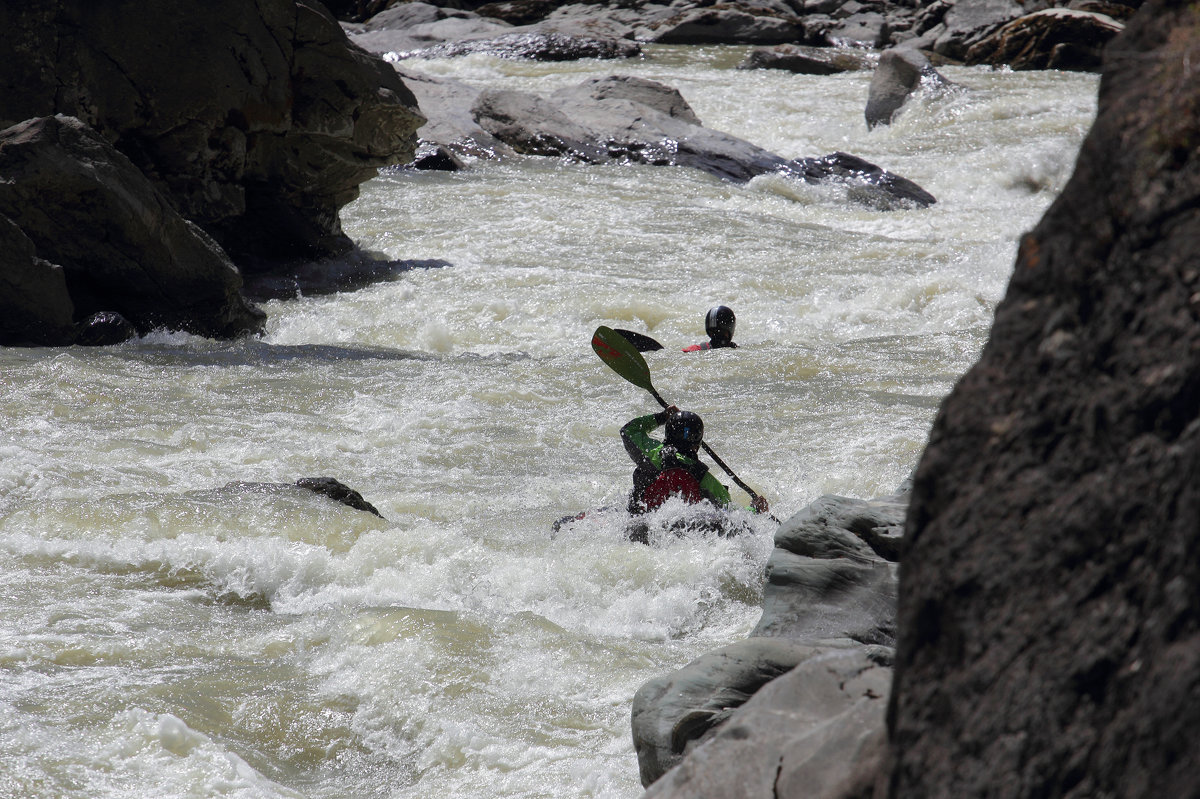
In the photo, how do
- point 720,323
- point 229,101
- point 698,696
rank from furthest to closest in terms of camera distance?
point 229,101 → point 720,323 → point 698,696

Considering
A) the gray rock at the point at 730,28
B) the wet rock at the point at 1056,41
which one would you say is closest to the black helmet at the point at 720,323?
the wet rock at the point at 1056,41

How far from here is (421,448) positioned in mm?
6426

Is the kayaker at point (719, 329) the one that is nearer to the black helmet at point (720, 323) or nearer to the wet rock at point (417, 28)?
the black helmet at point (720, 323)

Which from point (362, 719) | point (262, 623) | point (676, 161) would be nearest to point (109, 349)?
point (262, 623)

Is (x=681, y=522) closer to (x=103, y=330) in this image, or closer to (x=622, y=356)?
(x=622, y=356)

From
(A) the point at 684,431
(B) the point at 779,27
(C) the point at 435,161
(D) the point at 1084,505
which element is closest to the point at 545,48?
(B) the point at 779,27

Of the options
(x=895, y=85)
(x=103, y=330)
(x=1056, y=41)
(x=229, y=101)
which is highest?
(x=1056, y=41)

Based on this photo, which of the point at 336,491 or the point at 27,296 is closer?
the point at 336,491

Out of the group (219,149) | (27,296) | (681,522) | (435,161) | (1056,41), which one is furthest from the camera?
(1056,41)

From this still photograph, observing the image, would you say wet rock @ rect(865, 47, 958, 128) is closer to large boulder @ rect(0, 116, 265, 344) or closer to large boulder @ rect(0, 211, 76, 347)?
large boulder @ rect(0, 116, 265, 344)

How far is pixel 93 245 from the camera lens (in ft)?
25.8

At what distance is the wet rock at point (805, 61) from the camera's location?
786 inches

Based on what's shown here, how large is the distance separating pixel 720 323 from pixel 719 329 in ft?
0.15

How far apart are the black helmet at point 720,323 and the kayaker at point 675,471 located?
9.70ft
